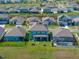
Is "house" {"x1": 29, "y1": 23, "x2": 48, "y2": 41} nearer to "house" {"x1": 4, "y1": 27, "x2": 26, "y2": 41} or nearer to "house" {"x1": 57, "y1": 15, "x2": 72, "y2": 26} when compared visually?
"house" {"x1": 4, "y1": 27, "x2": 26, "y2": 41}

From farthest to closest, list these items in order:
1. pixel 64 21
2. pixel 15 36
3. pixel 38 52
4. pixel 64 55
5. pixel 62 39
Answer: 1. pixel 64 21
2. pixel 15 36
3. pixel 62 39
4. pixel 38 52
5. pixel 64 55

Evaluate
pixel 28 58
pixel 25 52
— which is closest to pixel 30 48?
pixel 25 52

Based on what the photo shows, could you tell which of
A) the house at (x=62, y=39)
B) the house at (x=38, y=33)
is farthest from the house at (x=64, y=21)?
the house at (x=62, y=39)

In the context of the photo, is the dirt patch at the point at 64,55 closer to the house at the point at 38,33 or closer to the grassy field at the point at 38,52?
the grassy field at the point at 38,52

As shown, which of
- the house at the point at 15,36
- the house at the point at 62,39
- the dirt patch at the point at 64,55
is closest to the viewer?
the dirt patch at the point at 64,55

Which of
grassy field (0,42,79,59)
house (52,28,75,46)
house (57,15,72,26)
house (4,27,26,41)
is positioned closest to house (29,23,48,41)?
house (4,27,26,41)

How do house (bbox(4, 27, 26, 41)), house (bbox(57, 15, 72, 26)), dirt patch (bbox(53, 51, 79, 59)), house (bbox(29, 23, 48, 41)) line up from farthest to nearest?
house (bbox(57, 15, 72, 26)) < house (bbox(29, 23, 48, 41)) < house (bbox(4, 27, 26, 41)) < dirt patch (bbox(53, 51, 79, 59))

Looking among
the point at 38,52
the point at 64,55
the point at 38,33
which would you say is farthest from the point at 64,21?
the point at 64,55

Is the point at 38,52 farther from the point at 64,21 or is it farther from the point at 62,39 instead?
the point at 64,21
